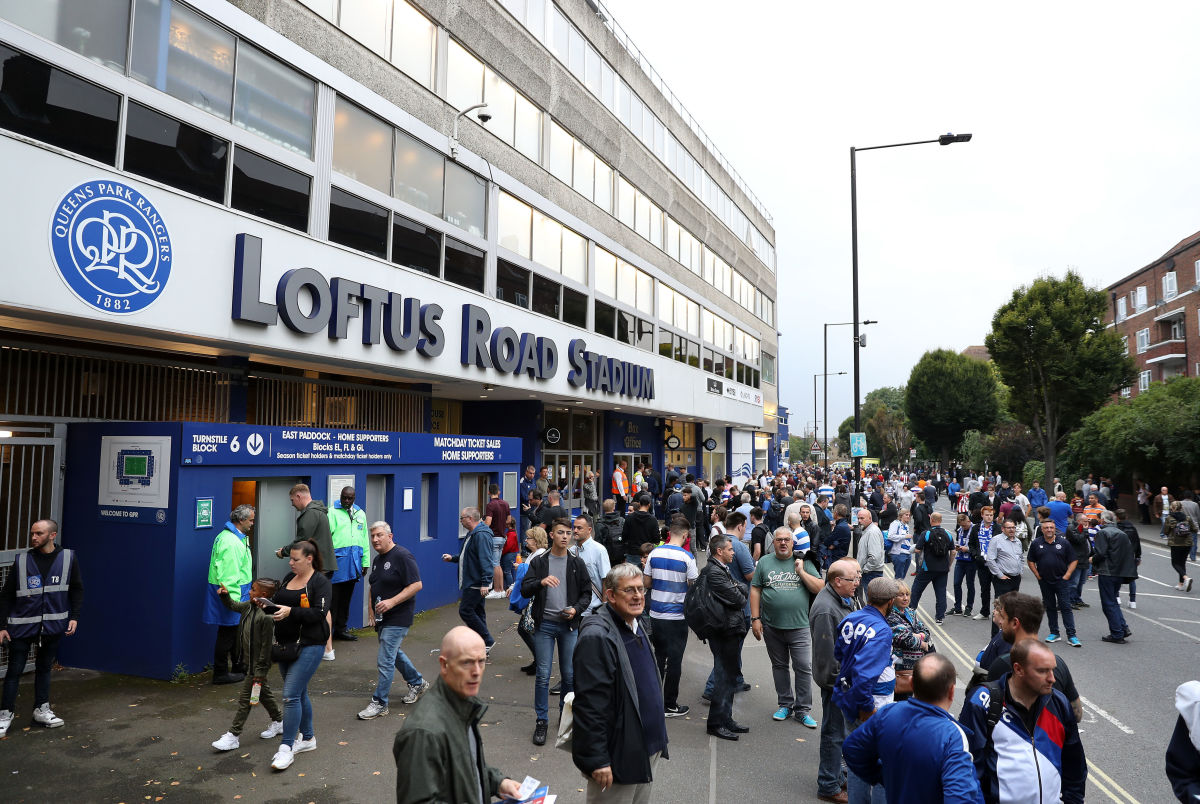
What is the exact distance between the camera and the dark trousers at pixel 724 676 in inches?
255

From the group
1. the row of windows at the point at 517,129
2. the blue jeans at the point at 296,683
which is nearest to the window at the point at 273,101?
the row of windows at the point at 517,129

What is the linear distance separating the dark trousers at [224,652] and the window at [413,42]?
35.2 feet

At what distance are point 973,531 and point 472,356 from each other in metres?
10.0

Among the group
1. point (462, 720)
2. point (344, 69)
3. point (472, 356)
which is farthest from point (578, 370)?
point (462, 720)

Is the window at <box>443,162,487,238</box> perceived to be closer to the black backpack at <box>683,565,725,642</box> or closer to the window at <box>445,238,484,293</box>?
the window at <box>445,238,484,293</box>

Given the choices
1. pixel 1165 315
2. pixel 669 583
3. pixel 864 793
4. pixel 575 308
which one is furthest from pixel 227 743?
pixel 1165 315

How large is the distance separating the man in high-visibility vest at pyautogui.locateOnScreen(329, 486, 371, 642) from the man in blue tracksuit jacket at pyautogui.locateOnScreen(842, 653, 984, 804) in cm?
814

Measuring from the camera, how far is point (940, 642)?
404 inches

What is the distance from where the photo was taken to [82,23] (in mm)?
8578

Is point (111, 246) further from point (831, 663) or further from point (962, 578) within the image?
point (962, 578)

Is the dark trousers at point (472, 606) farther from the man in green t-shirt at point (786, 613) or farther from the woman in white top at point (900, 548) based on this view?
the woman in white top at point (900, 548)

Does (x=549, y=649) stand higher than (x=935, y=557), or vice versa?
(x=935, y=557)

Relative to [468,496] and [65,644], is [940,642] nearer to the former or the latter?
[468,496]

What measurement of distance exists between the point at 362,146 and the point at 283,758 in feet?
34.7
